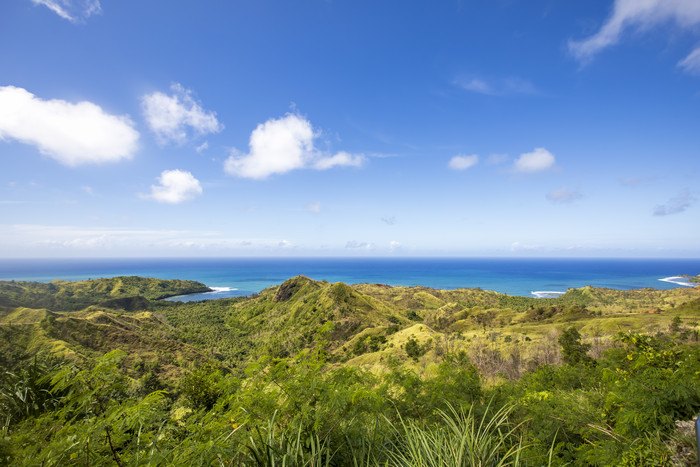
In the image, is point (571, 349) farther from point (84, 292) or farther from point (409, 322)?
point (84, 292)

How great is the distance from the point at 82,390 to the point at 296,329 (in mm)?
81964

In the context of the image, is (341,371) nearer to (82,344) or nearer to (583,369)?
(583,369)

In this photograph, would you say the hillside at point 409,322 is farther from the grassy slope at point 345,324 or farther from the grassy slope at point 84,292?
the grassy slope at point 84,292

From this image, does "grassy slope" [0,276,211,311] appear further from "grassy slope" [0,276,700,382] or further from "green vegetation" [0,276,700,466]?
"green vegetation" [0,276,700,466]

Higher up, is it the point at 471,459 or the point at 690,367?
the point at 690,367

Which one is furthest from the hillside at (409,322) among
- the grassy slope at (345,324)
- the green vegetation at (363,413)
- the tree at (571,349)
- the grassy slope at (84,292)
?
the grassy slope at (84,292)

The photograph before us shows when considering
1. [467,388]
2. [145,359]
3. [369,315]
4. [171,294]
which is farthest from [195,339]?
[171,294]

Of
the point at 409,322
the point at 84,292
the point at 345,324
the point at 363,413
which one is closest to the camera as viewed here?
the point at 363,413

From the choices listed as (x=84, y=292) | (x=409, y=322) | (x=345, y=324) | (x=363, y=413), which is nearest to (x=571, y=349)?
(x=363, y=413)

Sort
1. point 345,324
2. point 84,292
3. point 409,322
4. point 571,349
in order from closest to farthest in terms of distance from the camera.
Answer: point 571,349
point 345,324
point 409,322
point 84,292

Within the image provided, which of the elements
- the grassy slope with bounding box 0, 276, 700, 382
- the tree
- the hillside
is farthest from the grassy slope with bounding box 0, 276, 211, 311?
the tree

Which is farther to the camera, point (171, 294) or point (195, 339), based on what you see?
point (171, 294)

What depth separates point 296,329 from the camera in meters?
79.4

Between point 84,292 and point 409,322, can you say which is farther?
point 84,292
